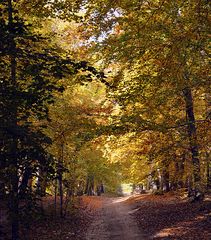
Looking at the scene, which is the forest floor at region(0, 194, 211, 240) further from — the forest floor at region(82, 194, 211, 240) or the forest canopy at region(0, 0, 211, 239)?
the forest canopy at region(0, 0, 211, 239)

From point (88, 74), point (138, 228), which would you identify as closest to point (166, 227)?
point (138, 228)

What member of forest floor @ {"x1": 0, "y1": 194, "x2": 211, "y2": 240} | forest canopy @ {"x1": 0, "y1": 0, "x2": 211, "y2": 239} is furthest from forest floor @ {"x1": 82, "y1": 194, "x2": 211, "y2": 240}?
forest canopy @ {"x1": 0, "y1": 0, "x2": 211, "y2": 239}

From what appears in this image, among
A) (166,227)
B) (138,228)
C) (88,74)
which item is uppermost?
(88,74)

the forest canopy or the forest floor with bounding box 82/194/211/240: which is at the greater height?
the forest canopy

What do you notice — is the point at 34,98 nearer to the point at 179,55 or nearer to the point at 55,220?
the point at 179,55

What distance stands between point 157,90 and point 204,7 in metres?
3.82

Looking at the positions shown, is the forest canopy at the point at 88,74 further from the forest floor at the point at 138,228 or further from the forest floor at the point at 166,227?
the forest floor at the point at 138,228

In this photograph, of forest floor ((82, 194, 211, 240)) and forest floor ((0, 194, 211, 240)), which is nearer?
forest floor ((82, 194, 211, 240))

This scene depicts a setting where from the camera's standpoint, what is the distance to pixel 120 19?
11938 mm

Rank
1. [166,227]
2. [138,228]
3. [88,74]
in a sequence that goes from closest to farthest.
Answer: [88,74] < [166,227] < [138,228]

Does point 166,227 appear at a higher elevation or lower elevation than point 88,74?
lower

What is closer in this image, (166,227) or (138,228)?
(166,227)

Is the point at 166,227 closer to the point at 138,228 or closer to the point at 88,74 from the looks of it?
the point at 138,228

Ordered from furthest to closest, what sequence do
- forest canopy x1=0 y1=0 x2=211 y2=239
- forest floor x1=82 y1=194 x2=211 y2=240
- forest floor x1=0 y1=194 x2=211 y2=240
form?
forest floor x1=0 y1=194 x2=211 y2=240 < forest floor x1=82 y1=194 x2=211 y2=240 < forest canopy x1=0 y1=0 x2=211 y2=239
